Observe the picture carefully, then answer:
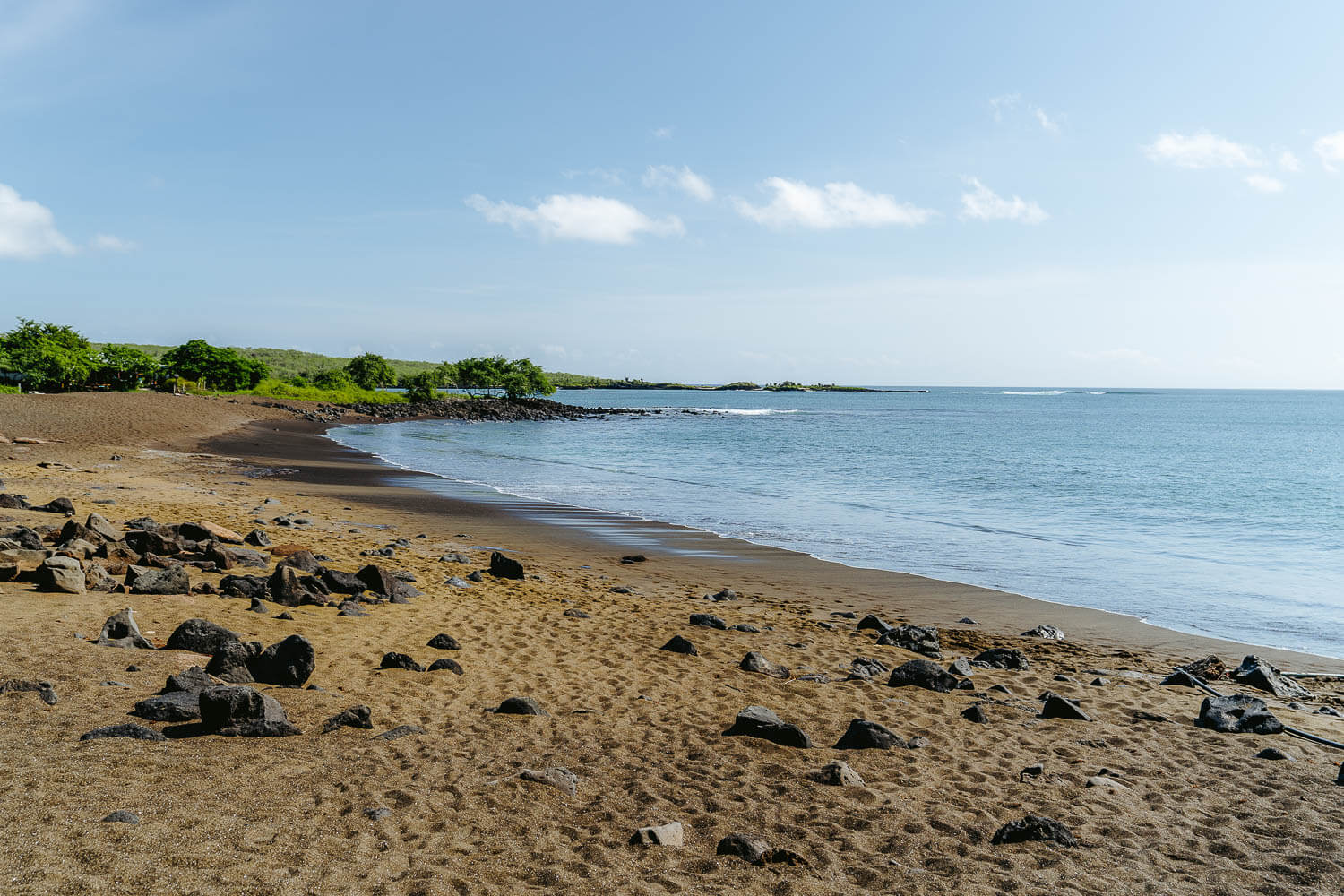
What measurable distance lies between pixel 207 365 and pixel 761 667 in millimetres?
112703

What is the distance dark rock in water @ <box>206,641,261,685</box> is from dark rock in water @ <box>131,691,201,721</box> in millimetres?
1020

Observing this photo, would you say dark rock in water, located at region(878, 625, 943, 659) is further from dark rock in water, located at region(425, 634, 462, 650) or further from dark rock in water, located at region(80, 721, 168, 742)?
dark rock in water, located at region(80, 721, 168, 742)

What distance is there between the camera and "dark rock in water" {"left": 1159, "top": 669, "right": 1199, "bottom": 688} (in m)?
10.9

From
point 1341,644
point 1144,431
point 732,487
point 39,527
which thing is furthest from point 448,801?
point 1144,431

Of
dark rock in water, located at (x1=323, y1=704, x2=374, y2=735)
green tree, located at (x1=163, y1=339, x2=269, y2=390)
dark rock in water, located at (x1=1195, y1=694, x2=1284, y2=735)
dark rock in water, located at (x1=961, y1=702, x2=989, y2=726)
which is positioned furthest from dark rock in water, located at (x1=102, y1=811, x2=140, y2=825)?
green tree, located at (x1=163, y1=339, x2=269, y2=390)

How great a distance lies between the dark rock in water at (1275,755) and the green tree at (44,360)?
97.9 m

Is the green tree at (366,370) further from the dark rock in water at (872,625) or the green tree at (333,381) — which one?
the dark rock in water at (872,625)

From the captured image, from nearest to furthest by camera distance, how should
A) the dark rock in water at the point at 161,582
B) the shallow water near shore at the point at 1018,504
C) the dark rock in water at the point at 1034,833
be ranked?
the dark rock in water at the point at 1034,833, the dark rock in water at the point at 161,582, the shallow water near shore at the point at 1018,504

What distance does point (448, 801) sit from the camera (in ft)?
21.0

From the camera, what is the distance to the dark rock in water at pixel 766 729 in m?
8.14

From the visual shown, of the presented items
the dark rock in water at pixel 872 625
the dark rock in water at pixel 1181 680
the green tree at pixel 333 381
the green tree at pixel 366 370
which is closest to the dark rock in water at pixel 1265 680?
the dark rock in water at pixel 1181 680

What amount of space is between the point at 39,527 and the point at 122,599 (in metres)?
5.43

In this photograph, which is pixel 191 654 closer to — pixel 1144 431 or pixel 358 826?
pixel 358 826

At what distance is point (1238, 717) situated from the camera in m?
9.21
